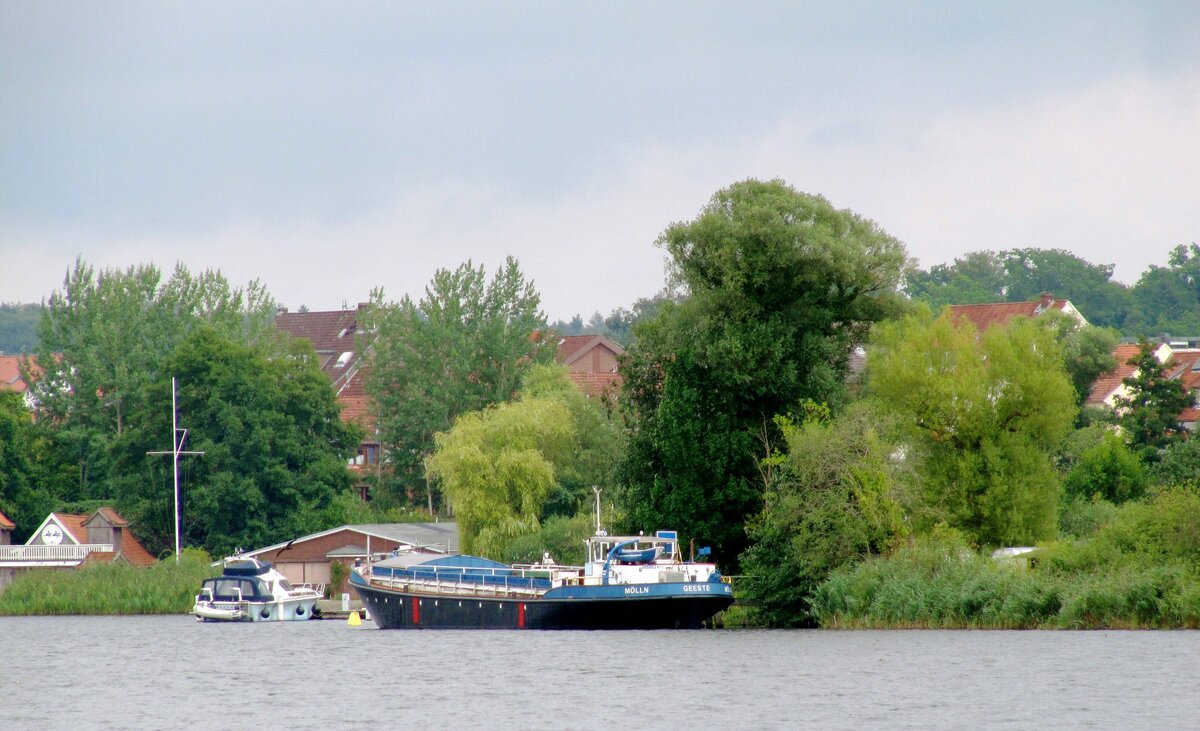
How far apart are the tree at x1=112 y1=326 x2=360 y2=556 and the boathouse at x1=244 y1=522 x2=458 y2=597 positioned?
3731 mm

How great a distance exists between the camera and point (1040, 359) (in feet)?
201

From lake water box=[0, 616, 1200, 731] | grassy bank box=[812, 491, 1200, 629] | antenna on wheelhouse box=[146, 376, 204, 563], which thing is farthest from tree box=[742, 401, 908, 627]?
antenna on wheelhouse box=[146, 376, 204, 563]

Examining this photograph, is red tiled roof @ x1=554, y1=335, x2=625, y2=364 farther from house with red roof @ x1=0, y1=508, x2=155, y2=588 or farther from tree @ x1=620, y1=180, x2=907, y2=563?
tree @ x1=620, y1=180, x2=907, y2=563

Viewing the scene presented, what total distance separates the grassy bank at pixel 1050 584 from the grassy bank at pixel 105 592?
128 feet

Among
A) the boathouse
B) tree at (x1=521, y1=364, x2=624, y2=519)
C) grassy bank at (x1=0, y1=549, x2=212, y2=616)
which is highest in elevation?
tree at (x1=521, y1=364, x2=624, y2=519)

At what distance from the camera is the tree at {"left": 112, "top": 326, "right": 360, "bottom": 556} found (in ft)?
311

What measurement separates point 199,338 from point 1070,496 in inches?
1960

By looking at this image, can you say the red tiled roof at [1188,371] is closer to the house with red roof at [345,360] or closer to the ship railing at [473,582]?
the house with red roof at [345,360]

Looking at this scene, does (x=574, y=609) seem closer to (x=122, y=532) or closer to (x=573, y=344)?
(x=122, y=532)

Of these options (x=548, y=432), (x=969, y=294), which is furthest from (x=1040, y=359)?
(x=969, y=294)

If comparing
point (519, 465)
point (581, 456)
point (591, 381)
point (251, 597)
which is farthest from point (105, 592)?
point (591, 381)

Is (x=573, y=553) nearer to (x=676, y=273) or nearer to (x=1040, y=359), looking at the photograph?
(x=676, y=273)

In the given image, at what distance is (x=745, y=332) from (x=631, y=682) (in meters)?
19.5

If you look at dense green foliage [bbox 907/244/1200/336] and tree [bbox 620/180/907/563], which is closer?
tree [bbox 620/180/907/563]
